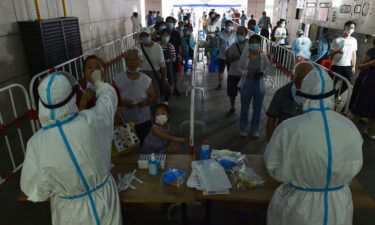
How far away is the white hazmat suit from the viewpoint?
1.74 meters

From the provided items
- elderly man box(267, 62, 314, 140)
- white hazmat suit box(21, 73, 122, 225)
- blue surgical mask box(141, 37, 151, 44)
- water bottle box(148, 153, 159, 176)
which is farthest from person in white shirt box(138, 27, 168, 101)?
white hazmat suit box(21, 73, 122, 225)

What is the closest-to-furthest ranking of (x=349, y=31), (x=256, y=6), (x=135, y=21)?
(x=349, y=31), (x=135, y=21), (x=256, y=6)

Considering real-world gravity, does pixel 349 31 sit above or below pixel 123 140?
above

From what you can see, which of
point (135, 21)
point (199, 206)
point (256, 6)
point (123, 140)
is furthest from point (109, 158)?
point (256, 6)

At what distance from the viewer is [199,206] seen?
3.50m

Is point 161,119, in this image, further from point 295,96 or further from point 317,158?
point 317,158

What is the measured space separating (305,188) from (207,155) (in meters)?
1.12

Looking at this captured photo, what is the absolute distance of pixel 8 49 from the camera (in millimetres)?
5609

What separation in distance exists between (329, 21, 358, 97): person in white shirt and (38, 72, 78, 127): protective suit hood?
603 centimetres

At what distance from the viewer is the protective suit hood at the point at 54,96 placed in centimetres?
170

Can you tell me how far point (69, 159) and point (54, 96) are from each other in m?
0.42

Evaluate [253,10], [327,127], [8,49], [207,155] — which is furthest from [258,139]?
[253,10]

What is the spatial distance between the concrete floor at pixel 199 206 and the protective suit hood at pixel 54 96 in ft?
5.80

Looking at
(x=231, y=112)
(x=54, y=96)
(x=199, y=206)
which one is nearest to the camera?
(x=54, y=96)
